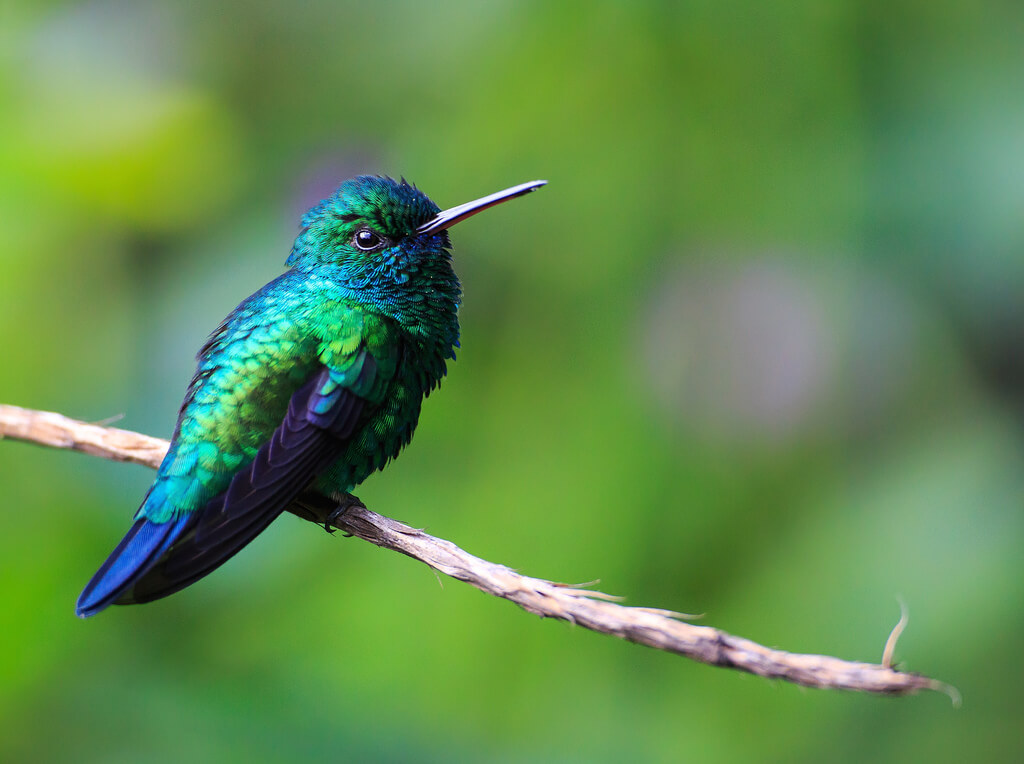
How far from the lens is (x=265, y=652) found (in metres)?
2.49

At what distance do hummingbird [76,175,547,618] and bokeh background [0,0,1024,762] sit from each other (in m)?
0.58

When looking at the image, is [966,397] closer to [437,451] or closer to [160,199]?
[437,451]

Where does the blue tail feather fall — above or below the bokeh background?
below

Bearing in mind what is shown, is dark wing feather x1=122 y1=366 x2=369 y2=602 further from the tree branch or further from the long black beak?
the long black beak

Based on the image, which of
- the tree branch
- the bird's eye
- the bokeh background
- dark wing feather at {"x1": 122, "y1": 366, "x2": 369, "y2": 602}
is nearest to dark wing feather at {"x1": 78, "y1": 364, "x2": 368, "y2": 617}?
dark wing feather at {"x1": 122, "y1": 366, "x2": 369, "y2": 602}

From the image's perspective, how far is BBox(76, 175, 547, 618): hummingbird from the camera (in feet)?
5.20

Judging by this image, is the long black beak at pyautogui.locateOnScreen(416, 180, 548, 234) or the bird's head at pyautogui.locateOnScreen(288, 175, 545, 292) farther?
the bird's head at pyautogui.locateOnScreen(288, 175, 545, 292)

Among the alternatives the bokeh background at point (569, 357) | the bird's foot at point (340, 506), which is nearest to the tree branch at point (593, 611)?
the bird's foot at point (340, 506)

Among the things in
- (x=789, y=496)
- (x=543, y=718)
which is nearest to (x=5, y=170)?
(x=543, y=718)

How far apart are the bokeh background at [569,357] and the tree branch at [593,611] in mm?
707

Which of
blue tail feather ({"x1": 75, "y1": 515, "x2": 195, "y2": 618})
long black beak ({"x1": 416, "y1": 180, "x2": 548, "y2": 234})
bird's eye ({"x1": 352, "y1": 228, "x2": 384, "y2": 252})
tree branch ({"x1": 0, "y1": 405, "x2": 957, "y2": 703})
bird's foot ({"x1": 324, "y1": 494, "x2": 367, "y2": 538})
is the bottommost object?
blue tail feather ({"x1": 75, "y1": 515, "x2": 195, "y2": 618})

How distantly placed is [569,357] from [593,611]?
1.64 metres

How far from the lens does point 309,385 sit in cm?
183

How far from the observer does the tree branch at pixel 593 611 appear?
1.00 metres
